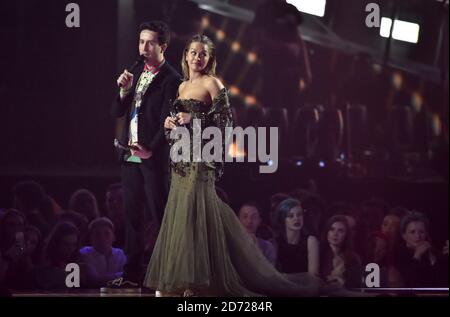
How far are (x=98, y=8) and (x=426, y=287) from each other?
2.84 m

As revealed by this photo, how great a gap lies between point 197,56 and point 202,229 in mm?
1058

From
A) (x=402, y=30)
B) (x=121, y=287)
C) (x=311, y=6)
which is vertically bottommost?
(x=121, y=287)

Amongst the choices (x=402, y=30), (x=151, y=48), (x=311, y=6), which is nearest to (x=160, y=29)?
(x=151, y=48)

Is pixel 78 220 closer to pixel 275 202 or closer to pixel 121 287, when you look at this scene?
pixel 121 287

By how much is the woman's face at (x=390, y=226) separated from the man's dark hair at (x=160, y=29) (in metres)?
1.87

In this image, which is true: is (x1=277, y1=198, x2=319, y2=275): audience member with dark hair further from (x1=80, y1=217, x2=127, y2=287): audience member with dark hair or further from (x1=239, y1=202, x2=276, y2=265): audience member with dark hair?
(x1=80, y1=217, x2=127, y2=287): audience member with dark hair

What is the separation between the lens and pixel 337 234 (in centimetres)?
658

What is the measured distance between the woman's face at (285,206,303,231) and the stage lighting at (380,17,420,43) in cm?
133

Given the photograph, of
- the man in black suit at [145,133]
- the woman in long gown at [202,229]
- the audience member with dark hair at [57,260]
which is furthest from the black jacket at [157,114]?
the audience member with dark hair at [57,260]

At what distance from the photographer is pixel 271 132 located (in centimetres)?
656

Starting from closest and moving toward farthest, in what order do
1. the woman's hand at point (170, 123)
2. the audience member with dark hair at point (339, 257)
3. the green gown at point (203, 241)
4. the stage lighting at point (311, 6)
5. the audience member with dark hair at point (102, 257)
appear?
1. the green gown at point (203, 241)
2. the woman's hand at point (170, 123)
3. the audience member with dark hair at point (102, 257)
4. the audience member with dark hair at point (339, 257)
5. the stage lighting at point (311, 6)

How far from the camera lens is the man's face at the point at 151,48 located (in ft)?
20.7

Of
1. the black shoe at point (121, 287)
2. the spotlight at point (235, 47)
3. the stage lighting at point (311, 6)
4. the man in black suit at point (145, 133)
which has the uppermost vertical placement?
the stage lighting at point (311, 6)

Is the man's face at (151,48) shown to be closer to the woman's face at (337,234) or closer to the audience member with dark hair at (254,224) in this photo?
the audience member with dark hair at (254,224)
